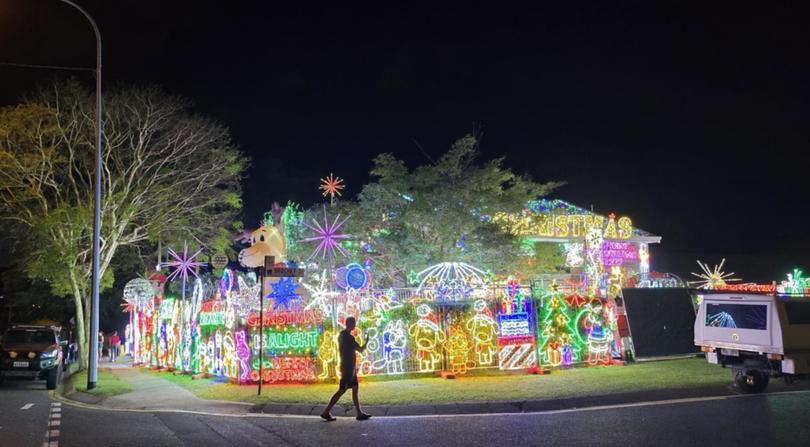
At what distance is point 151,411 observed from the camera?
1363 cm

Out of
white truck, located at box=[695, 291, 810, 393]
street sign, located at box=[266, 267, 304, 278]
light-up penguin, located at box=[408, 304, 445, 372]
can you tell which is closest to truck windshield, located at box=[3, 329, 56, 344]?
street sign, located at box=[266, 267, 304, 278]

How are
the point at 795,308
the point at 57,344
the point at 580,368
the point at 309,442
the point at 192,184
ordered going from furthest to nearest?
the point at 192,184, the point at 57,344, the point at 580,368, the point at 795,308, the point at 309,442

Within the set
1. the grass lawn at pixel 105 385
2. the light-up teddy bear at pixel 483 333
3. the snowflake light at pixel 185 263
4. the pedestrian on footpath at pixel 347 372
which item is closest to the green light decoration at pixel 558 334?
the light-up teddy bear at pixel 483 333

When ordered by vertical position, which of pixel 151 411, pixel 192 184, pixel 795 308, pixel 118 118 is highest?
pixel 118 118

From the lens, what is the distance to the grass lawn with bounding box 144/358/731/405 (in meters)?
13.4

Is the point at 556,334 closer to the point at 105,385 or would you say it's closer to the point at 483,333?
the point at 483,333

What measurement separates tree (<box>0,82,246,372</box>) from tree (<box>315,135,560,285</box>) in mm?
5766

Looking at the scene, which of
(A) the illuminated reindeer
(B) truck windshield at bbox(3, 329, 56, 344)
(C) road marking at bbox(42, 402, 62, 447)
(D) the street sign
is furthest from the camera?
(A) the illuminated reindeer

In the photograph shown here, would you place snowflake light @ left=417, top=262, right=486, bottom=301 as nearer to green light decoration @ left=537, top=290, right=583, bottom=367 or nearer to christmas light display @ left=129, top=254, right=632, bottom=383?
christmas light display @ left=129, top=254, right=632, bottom=383

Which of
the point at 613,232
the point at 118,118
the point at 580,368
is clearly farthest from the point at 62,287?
the point at 613,232

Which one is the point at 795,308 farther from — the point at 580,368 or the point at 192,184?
the point at 192,184

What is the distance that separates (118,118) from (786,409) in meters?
22.1

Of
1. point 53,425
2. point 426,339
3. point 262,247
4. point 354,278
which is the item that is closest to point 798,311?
point 426,339

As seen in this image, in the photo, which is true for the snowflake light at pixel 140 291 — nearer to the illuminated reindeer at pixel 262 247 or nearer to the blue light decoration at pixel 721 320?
the illuminated reindeer at pixel 262 247
